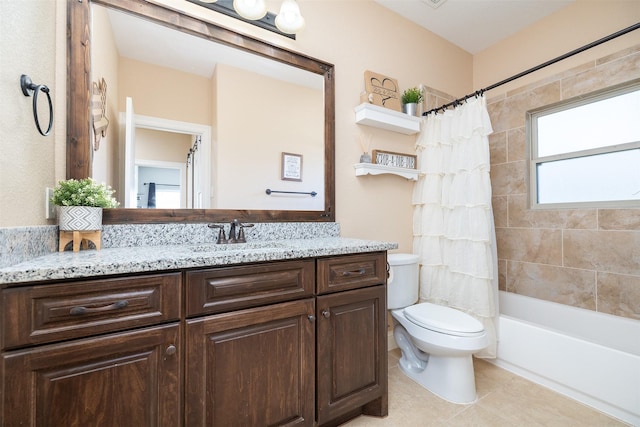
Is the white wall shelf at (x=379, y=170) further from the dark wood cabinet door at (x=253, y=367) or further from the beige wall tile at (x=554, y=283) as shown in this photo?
the beige wall tile at (x=554, y=283)

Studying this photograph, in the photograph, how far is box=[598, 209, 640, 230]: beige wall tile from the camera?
6.06 ft

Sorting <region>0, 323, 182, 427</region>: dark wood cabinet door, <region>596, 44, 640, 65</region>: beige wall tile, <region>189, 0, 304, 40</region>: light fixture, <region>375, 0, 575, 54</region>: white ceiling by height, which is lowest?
<region>0, 323, 182, 427</region>: dark wood cabinet door

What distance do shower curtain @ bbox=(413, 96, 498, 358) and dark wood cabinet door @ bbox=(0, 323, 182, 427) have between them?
1.89 m

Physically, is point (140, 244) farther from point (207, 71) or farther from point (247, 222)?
point (207, 71)

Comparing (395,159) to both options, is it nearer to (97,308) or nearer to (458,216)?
(458,216)

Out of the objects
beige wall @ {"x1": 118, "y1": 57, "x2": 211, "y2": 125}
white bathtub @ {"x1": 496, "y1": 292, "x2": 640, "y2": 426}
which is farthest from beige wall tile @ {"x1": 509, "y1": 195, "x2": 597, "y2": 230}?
beige wall @ {"x1": 118, "y1": 57, "x2": 211, "y2": 125}

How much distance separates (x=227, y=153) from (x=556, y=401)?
7.92ft

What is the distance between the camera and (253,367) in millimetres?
1090

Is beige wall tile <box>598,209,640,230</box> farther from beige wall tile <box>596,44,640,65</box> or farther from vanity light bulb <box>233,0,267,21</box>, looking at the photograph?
vanity light bulb <box>233,0,267,21</box>

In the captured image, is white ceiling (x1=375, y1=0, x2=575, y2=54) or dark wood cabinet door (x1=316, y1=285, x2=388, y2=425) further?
white ceiling (x1=375, y1=0, x2=575, y2=54)

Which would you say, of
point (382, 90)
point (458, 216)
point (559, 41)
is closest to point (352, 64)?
point (382, 90)

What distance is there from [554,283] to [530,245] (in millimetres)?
338

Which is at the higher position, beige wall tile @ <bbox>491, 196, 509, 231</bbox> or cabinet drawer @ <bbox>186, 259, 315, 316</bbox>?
beige wall tile @ <bbox>491, 196, 509, 231</bbox>

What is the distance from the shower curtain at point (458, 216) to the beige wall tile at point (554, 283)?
26.6 inches
